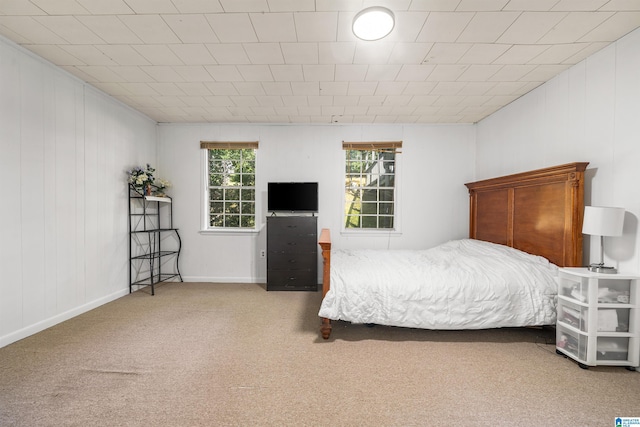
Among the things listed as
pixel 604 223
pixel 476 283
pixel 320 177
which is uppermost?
pixel 320 177

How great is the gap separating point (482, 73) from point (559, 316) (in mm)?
2333

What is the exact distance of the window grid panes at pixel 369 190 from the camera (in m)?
4.44

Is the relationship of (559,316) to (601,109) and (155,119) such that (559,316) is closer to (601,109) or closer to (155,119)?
(601,109)

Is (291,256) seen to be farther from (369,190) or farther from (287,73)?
(287,73)

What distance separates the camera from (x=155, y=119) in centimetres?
423

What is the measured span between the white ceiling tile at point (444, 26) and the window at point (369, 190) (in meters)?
2.30

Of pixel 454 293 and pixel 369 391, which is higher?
pixel 454 293

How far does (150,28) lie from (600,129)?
3.78 m

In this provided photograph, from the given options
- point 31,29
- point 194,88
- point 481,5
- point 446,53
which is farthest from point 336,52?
point 31,29

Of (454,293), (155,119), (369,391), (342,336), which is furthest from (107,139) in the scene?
(454,293)

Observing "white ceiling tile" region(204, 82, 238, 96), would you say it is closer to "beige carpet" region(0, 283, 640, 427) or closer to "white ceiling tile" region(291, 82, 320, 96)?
"white ceiling tile" region(291, 82, 320, 96)

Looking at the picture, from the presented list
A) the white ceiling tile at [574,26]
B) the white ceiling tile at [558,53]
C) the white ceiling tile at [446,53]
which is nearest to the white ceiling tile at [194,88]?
the white ceiling tile at [446,53]

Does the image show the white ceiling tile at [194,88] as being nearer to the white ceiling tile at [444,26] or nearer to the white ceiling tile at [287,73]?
the white ceiling tile at [287,73]

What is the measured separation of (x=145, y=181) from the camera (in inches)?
151
